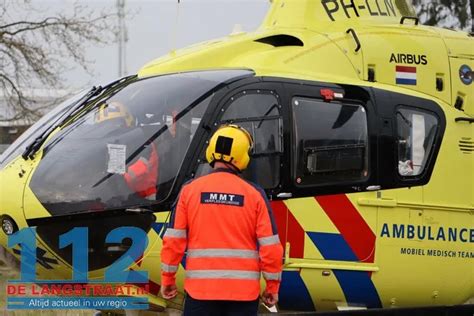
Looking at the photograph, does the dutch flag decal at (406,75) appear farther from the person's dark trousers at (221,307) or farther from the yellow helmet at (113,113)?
the person's dark trousers at (221,307)

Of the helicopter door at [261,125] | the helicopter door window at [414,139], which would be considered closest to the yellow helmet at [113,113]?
the helicopter door at [261,125]

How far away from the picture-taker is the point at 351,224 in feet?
20.5

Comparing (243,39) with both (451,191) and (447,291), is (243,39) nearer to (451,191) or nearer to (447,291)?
(451,191)

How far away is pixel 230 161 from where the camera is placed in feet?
15.4

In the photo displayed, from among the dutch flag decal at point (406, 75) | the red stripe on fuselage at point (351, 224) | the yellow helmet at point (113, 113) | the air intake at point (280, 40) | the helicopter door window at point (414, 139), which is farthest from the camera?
the dutch flag decal at point (406, 75)

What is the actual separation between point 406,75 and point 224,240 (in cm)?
294

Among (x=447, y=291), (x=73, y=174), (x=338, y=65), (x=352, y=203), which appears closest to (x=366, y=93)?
(x=338, y=65)

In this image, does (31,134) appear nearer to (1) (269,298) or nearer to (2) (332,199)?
(2) (332,199)

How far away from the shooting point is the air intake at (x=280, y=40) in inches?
262

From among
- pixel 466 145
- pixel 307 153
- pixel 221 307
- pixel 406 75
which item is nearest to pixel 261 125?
pixel 307 153

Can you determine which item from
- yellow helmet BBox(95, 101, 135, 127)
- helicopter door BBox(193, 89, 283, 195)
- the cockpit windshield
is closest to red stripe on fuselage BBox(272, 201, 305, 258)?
helicopter door BBox(193, 89, 283, 195)

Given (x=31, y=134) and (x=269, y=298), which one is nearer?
(x=269, y=298)

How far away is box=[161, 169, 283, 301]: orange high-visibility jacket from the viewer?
15.0 feet

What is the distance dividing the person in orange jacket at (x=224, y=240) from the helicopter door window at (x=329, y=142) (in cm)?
146
